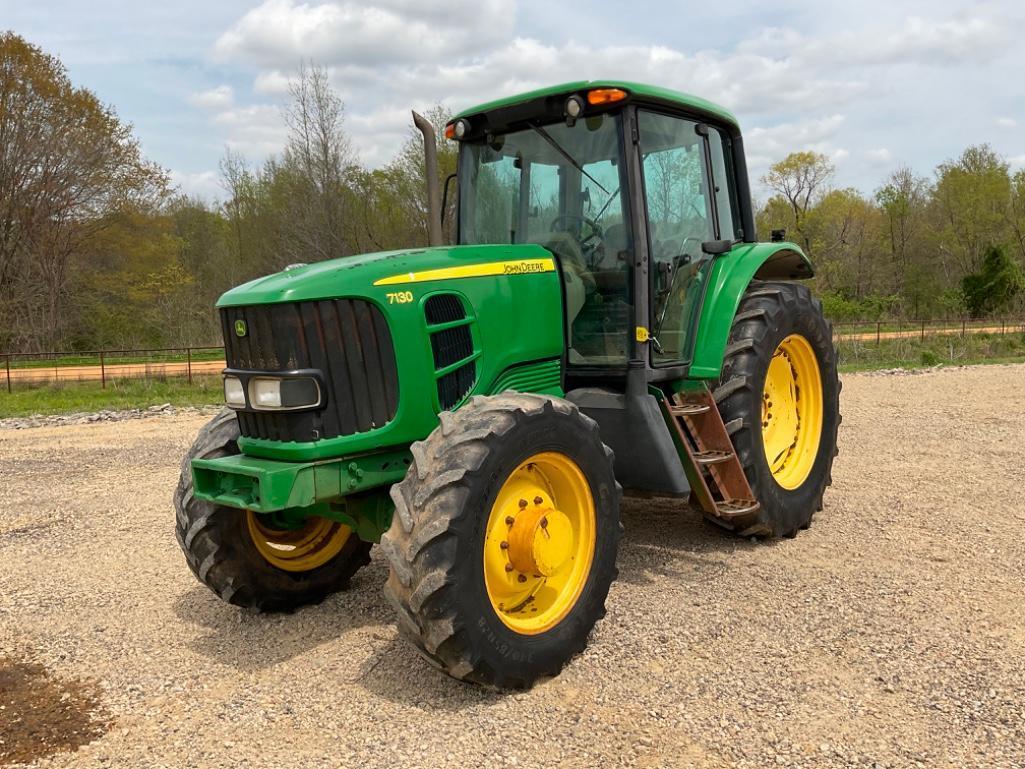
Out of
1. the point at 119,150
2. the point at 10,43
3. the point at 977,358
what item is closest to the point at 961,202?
the point at 977,358

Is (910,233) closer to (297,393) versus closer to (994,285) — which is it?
(994,285)

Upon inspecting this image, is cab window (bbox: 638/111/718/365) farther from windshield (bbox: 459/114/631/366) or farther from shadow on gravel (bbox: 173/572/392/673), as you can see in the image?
shadow on gravel (bbox: 173/572/392/673)

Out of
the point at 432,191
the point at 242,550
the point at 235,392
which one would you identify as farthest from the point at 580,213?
the point at 242,550

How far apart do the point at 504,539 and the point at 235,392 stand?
1.37 m

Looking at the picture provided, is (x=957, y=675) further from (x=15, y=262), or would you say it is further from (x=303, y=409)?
(x=15, y=262)

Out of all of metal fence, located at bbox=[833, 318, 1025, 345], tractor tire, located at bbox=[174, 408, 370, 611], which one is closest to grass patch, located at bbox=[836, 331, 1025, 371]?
metal fence, located at bbox=[833, 318, 1025, 345]

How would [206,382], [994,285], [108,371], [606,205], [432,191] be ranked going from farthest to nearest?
[994,285] < [108,371] < [206,382] < [432,191] < [606,205]

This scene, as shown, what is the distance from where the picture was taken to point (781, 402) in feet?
18.4

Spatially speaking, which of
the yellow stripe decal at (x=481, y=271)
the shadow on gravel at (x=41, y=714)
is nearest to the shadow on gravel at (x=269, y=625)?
the shadow on gravel at (x=41, y=714)

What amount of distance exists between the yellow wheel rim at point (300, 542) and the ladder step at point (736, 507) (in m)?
2.07

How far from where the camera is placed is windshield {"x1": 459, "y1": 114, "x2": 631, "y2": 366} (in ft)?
14.6

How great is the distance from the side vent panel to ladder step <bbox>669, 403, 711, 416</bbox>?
50.6 inches

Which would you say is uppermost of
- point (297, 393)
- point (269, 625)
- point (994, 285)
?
point (994, 285)

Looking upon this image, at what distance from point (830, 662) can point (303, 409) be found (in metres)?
2.46
